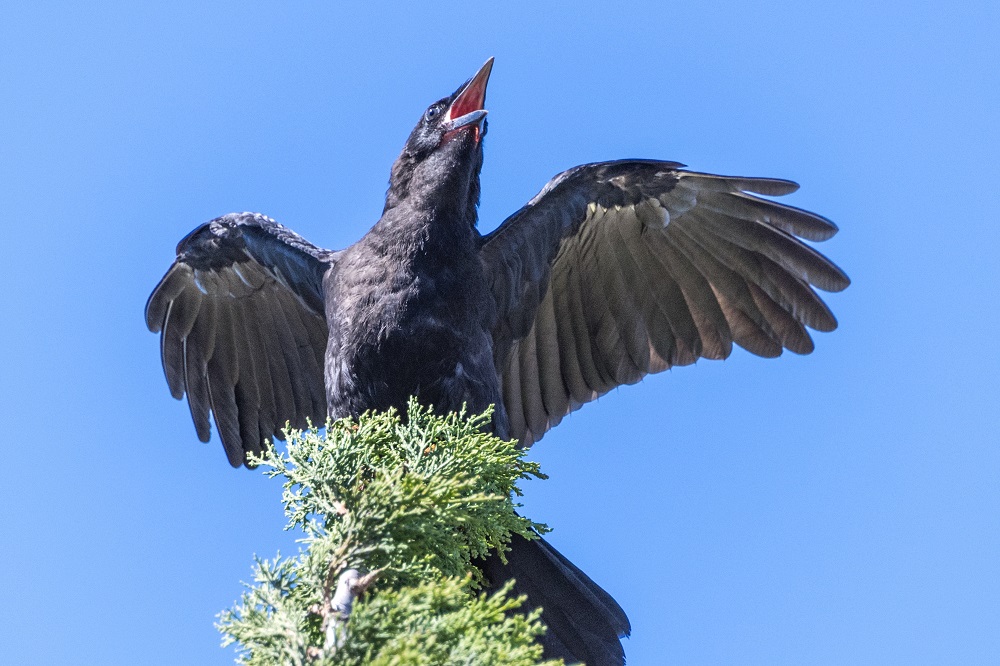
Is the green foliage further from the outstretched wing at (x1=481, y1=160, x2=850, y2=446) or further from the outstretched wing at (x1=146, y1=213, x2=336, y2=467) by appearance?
the outstretched wing at (x1=146, y1=213, x2=336, y2=467)

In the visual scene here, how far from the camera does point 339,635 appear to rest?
2.41 meters

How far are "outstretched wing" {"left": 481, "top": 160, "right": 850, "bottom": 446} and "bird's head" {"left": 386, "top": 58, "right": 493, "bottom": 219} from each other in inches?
14.8

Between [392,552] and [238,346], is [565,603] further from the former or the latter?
[238,346]

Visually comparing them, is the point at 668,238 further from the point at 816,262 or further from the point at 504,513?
the point at 504,513

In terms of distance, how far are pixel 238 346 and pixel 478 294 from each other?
1.97 m

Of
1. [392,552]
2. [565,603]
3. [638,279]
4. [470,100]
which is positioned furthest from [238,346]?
[392,552]

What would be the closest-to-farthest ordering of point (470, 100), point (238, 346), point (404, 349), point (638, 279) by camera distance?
point (404, 349) < point (470, 100) < point (638, 279) < point (238, 346)

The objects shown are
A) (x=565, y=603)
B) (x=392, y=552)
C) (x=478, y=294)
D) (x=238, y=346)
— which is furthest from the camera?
(x=238, y=346)

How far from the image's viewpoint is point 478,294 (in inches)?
219

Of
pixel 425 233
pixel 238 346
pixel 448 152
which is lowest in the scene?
pixel 425 233

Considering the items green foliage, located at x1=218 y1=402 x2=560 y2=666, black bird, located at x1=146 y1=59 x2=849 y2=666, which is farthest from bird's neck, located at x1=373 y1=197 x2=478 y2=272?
green foliage, located at x1=218 y1=402 x2=560 y2=666

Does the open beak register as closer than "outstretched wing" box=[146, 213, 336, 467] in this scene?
Yes

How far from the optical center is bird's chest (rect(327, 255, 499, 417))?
514 cm

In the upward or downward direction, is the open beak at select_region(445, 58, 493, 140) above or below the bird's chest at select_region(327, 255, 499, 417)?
above
